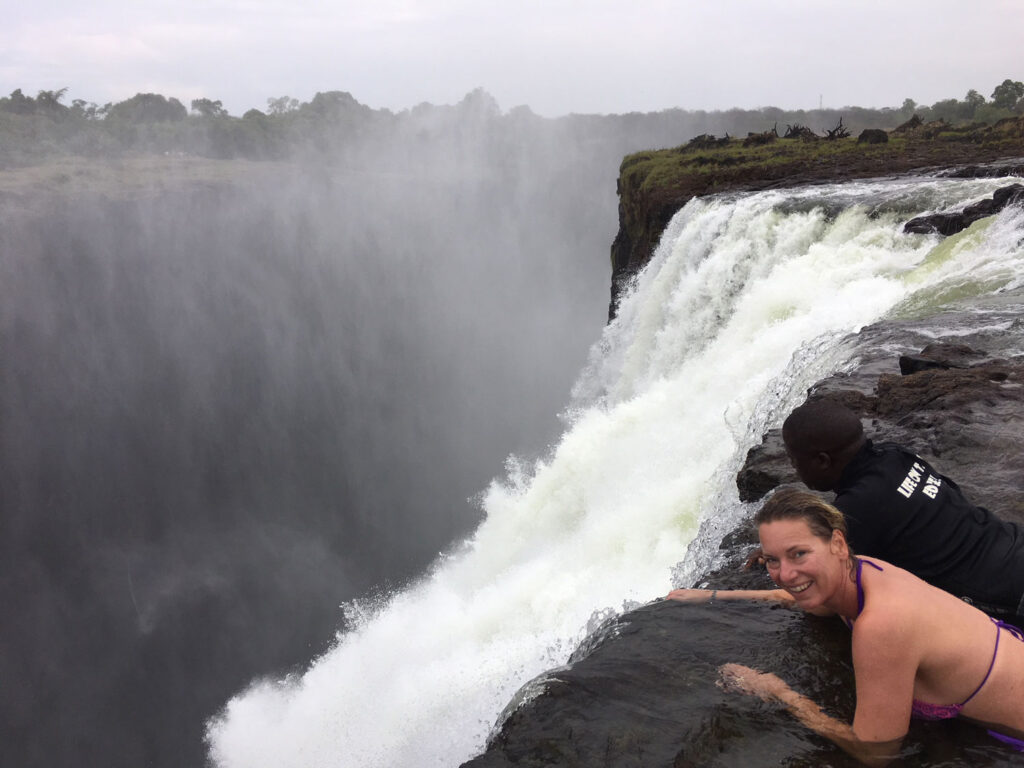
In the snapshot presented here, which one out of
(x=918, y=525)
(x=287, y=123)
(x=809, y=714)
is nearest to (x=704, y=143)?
(x=918, y=525)

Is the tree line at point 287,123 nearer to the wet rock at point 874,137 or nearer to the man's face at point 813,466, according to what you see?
the wet rock at point 874,137

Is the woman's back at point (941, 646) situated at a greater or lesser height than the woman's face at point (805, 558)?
lesser

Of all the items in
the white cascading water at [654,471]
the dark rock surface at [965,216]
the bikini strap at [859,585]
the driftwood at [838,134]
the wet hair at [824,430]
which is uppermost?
the driftwood at [838,134]

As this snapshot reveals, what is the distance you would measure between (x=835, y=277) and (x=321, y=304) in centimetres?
3986

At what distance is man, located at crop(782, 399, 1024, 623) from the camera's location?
2.33m

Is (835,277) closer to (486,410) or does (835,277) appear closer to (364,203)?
(486,410)

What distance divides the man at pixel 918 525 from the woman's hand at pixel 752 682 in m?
0.52

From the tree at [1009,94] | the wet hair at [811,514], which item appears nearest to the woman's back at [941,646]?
the wet hair at [811,514]

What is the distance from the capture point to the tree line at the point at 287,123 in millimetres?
65938

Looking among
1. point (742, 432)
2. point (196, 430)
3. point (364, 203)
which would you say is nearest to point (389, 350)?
point (196, 430)

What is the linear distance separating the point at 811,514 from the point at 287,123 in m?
87.9

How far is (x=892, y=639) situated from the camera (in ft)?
6.28

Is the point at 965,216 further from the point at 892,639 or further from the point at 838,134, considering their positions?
the point at 838,134

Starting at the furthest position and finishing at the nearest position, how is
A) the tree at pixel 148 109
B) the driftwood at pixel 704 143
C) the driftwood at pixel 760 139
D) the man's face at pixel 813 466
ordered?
the tree at pixel 148 109
the driftwood at pixel 704 143
the driftwood at pixel 760 139
the man's face at pixel 813 466
